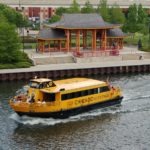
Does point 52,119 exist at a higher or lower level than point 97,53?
lower

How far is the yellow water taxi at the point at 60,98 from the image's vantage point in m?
56.7

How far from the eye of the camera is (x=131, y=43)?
373 ft

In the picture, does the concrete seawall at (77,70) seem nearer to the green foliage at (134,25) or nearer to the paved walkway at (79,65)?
the paved walkway at (79,65)

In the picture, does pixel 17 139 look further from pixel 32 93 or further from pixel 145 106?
pixel 145 106

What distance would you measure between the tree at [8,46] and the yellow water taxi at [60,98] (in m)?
25.1

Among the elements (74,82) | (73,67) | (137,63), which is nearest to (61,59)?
(73,67)

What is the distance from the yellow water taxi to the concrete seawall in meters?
18.9

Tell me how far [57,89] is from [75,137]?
8.57 m

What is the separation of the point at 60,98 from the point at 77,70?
26.5m

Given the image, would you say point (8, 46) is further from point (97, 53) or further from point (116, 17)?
point (116, 17)

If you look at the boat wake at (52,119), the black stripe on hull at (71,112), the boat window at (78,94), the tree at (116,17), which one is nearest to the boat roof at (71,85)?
the boat window at (78,94)

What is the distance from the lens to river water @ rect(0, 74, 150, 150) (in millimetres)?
49094

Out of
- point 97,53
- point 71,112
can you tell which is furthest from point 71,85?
point 97,53

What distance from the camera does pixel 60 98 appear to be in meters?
57.8
